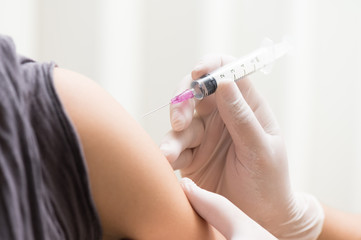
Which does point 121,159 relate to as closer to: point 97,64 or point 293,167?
point 97,64

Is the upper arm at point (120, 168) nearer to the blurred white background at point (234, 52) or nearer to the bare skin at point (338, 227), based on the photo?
the bare skin at point (338, 227)

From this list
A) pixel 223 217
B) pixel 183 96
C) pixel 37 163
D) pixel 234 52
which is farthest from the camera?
pixel 234 52

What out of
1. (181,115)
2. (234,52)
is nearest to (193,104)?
(181,115)

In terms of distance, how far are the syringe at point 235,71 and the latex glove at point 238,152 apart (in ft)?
0.10

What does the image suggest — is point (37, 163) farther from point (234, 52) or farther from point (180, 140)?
point (234, 52)

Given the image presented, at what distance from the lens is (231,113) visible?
1035mm

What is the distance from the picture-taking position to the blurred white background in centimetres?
156

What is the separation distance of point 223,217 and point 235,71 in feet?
1.37

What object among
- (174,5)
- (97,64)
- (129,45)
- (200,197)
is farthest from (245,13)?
(200,197)

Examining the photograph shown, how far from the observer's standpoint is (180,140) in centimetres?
104

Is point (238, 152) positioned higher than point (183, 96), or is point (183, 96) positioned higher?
point (183, 96)

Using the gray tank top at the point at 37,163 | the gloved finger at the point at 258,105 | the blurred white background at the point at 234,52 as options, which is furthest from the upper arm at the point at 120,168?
the blurred white background at the point at 234,52

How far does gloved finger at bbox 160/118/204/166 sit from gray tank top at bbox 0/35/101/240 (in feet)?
1.27

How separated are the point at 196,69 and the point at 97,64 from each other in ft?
2.10
